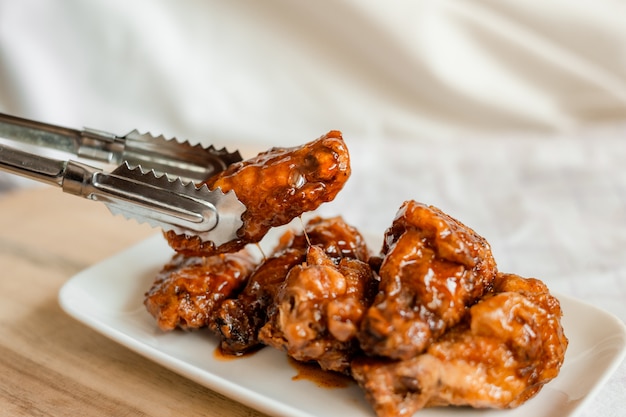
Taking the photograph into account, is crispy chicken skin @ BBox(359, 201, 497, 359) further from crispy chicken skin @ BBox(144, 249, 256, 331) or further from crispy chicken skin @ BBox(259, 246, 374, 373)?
crispy chicken skin @ BBox(144, 249, 256, 331)

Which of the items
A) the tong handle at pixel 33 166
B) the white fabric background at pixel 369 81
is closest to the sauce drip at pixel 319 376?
the tong handle at pixel 33 166

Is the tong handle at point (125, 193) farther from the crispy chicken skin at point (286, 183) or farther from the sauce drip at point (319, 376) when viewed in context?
the sauce drip at point (319, 376)

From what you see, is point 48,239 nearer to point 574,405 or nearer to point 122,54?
point 122,54

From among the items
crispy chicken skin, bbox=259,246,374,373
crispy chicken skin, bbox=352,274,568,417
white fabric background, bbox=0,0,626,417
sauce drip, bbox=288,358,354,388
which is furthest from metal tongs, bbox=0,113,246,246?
white fabric background, bbox=0,0,626,417

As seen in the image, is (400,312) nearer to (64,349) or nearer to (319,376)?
(319,376)

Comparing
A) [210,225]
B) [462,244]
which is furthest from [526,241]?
[210,225]

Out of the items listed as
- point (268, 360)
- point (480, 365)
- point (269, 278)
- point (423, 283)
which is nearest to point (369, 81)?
point (269, 278)
